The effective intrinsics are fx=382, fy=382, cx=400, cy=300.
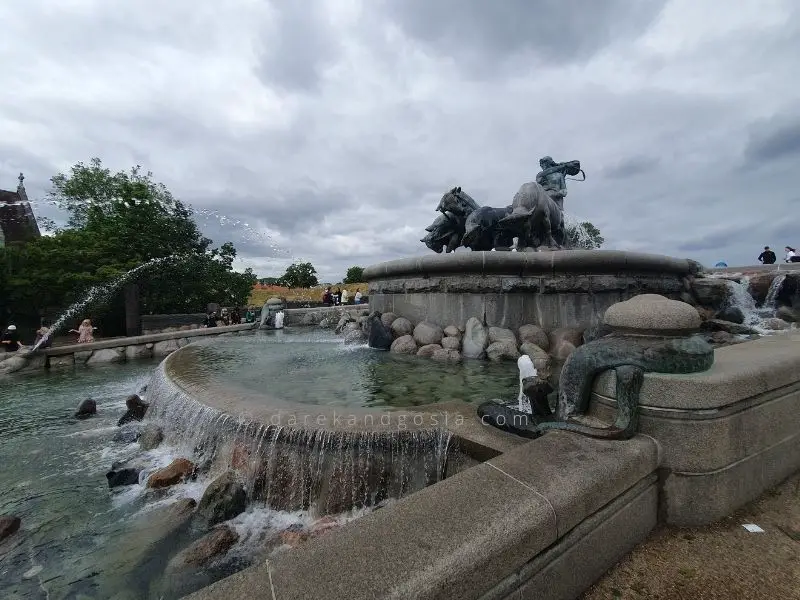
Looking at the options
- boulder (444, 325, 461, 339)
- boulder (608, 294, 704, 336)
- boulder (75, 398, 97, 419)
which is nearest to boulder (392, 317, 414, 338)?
boulder (444, 325, 461, 339)

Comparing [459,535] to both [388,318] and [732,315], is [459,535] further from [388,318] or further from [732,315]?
[732,315]

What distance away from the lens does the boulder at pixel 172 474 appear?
3.89 metres

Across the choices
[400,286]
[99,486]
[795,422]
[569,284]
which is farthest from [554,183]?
[99,486]

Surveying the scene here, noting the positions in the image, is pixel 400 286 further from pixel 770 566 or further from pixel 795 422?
pixel 770 566

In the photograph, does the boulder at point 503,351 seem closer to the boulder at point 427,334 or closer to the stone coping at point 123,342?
the boulder at point 427,334

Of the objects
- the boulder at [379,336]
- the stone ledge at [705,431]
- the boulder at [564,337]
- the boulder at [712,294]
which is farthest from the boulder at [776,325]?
the stone ledge at [705,431]

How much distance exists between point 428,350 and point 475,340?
95 centimetres

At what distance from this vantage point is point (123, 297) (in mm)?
19938

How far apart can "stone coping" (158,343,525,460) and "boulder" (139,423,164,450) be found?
1.18m

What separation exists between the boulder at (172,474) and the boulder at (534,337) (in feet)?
19.6

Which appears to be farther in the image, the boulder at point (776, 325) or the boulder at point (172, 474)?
the boulder at point (776, 325)

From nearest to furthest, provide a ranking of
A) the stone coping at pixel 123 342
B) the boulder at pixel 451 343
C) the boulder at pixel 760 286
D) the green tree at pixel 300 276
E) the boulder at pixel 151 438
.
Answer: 1. the boulder at pixel 151 438
2. the boulder at pixel 451 343
3. the boulder at pixel 760 286
4. the stone coping at pixel 123 342
5. the green tree at pixel 300 276

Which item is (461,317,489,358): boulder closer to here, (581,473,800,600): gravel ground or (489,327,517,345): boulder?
(489,327,517,345): boulder

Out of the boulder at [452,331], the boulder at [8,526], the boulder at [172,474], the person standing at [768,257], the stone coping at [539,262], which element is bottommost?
the boulder at [8,526]
